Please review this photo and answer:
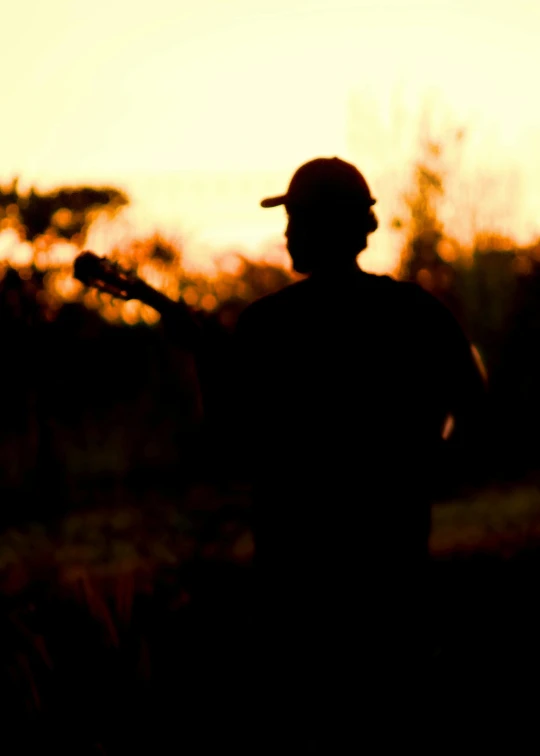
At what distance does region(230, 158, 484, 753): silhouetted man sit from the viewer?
2166 mm

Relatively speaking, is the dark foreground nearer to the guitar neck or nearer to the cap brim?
the guitar neck

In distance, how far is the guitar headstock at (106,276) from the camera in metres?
2.29

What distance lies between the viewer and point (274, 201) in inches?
93.7

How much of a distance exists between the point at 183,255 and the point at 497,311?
4.65m

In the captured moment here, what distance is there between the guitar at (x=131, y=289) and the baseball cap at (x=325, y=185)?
14.6 inches

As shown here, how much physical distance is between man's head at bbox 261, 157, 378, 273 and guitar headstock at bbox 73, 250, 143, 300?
421 mm

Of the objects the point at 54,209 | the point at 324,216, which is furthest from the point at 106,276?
the point at 54,209

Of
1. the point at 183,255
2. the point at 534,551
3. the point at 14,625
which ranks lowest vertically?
the point at 534,551

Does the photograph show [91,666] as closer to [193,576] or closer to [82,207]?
[193,576]

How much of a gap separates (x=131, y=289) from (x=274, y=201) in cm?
42

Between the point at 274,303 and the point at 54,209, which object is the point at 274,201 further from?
the point at 54,209

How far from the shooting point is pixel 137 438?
12.5 meters

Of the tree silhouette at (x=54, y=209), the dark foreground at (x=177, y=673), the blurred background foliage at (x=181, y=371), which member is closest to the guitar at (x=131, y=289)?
the dark foreground at (x=177, y=673)

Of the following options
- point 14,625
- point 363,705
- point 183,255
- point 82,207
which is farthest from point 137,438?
point 363,705
